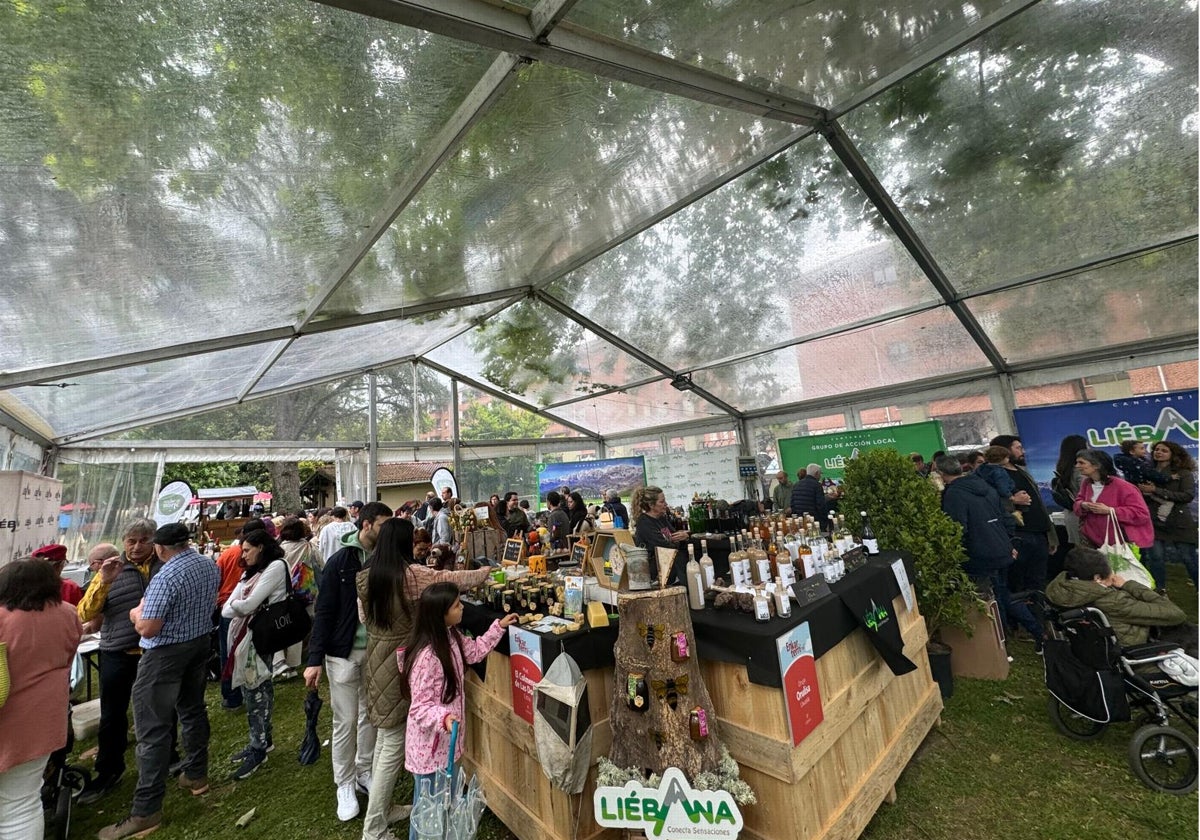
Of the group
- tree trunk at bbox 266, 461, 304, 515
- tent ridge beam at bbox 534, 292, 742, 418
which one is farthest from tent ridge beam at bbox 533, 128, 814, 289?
tree trunk at bbox 266, 461, 304, 515

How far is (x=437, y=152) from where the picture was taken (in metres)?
2.68

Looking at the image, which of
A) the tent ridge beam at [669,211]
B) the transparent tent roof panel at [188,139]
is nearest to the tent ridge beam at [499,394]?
the tent ridge beam at [669,211]

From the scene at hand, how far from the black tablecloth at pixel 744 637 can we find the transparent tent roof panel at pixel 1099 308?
17.1 feet

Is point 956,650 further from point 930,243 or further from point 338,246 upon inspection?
point 338,246

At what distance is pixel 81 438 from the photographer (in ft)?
21.7

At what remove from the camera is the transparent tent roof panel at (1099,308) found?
181 inches

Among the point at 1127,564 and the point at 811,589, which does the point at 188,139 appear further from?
the point at 1127,564

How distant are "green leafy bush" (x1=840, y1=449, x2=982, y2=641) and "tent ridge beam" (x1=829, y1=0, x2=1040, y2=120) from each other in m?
2.68

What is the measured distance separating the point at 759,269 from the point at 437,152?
154 inches

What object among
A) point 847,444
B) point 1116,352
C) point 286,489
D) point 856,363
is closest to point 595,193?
point 856,363

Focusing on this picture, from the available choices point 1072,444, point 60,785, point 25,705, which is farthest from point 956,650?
point 60,785

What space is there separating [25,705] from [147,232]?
7.57 ft

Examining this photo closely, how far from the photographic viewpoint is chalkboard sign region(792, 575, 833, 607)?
2047 mm

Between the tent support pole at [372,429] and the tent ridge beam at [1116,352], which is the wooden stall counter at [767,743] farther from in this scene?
the tent support pole at [372,429]
